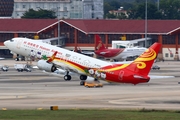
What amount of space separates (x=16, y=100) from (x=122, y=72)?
20.2 metres

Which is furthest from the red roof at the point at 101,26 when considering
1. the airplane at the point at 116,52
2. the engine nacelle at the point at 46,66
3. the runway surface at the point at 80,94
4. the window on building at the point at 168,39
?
the engine nacelle at the point at 46,66

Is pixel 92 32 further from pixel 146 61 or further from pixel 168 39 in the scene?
pixel 146 61

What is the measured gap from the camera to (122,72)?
96062 mm

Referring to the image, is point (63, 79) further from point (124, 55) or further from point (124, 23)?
point (124, 23)

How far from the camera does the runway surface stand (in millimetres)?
75500

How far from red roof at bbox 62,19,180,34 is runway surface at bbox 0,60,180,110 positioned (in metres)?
68.0

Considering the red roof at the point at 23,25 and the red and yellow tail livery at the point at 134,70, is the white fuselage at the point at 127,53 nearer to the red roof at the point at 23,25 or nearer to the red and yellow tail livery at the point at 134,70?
the red roof at the point at 23,25

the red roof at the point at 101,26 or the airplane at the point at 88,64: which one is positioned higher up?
the red roof at the point at 101,26

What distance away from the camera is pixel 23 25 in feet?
627

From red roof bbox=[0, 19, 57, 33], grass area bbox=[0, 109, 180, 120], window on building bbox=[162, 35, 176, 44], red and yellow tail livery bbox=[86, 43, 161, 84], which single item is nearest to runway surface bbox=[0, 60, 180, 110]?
red and yellow tail livery bbox=[86, 43, 161, 84]

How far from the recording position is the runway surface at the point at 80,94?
7550 cm

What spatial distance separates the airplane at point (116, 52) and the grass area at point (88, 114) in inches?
3714

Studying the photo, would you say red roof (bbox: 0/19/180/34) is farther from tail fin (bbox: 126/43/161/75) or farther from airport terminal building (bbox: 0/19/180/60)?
tail fin (bbox: 126/43/161/75)

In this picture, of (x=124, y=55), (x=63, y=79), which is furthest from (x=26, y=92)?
(x=124, y=55)
